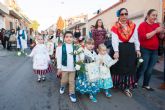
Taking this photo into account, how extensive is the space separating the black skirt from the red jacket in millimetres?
576

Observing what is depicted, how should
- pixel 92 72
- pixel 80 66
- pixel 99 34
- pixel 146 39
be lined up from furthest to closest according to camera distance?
pixel 99 34
pixel 146 39
pixel 92 72
pixel 80 66

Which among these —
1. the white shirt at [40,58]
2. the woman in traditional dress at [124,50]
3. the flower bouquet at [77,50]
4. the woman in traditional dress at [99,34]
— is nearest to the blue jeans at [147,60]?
the woman in traditional dress at [124,50]

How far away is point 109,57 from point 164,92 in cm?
163

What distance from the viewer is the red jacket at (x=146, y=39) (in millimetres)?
6227

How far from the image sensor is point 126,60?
19.3 feet

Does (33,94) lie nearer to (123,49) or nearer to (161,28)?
(123,49)

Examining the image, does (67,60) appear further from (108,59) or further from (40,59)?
(40,59)

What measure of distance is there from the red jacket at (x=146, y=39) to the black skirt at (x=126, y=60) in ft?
1.89

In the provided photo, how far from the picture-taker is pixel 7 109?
494cm

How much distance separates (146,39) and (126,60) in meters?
0.82

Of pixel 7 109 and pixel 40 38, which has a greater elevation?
pixel 40 38

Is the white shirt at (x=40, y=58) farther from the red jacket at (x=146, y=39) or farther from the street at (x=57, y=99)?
the red jacket at (x=146, y=39)

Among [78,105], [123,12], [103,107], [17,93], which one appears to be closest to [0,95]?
[17,93]

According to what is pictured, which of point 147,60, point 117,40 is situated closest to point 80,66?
point 117,40
